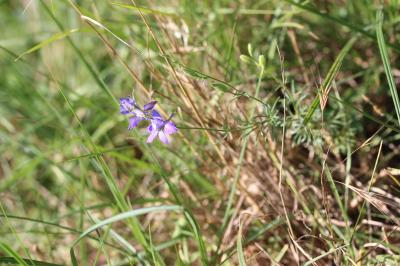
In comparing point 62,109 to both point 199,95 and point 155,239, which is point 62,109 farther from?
point 199,95

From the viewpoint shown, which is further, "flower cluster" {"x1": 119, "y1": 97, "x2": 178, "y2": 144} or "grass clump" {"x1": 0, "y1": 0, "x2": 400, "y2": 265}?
"grass clump" {"x1": 0, "y1": 0, "x2": 400, "y2": 265}

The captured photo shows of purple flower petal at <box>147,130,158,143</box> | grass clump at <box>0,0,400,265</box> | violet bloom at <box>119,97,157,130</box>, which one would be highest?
violet bloom at <box>119,97,157,130</box>

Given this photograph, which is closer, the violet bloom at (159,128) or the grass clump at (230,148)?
the violet bloom at (159,128)

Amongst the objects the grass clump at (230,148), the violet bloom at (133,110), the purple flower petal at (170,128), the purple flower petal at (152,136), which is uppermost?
the violet bloom at (133,110)

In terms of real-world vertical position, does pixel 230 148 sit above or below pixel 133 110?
below

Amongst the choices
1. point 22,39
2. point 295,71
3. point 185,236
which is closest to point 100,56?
point 22,39

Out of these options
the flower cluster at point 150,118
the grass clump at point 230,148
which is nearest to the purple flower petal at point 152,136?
the flower cluster at point 150,118

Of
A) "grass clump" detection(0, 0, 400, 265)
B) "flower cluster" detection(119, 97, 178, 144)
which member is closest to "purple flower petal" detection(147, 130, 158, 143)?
"flower cluster" detection(119, 97, 178, 144)

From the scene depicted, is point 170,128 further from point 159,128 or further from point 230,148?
point 230,148

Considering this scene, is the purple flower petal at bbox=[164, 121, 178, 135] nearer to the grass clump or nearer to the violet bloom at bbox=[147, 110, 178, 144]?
the violet bloom at bbox=[147, 110, 178, 144]

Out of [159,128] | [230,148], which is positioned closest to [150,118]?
[159,128]

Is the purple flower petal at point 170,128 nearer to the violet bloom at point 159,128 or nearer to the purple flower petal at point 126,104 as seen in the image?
the violet bloom at point 159,128
